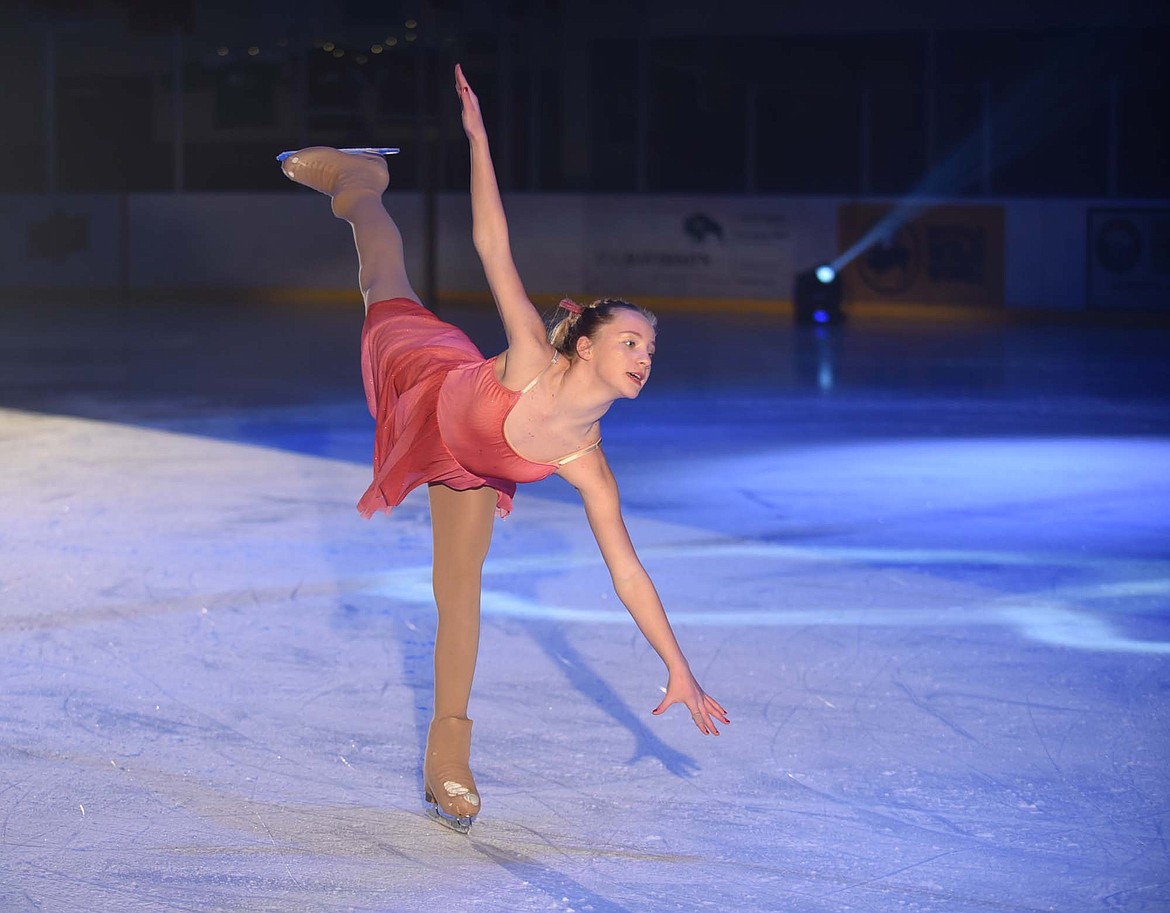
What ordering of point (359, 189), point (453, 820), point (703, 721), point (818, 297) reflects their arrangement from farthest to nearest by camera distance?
point (818, 297), point (359, 189), point (453, 820), point (703, 721)

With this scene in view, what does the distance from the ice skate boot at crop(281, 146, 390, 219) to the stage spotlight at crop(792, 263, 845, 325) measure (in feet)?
41.0

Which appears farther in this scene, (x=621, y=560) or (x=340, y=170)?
(x=340, y=170)

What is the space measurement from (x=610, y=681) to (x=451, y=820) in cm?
117

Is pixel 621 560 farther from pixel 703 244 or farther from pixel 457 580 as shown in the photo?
pixel 703 244

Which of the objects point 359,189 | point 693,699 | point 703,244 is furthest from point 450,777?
point 703,244

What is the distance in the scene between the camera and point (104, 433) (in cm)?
880

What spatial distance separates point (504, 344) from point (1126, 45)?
8702 mm

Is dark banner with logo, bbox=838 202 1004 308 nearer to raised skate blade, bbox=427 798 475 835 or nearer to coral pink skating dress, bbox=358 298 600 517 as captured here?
coral pink skating dress, bbox=358 298 600 517

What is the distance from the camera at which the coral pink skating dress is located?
3.11 metres

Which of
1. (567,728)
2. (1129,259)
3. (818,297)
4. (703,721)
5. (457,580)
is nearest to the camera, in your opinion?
(703,721)

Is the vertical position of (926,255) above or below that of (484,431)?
above

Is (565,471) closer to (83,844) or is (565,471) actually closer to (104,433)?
(83,844)

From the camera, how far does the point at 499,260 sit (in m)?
2.99

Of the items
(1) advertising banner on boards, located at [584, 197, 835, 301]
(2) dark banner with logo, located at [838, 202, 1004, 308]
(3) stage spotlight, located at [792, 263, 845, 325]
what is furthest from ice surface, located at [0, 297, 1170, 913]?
(1) advertising banner on boards, located at [584, 197, 835, 301]
